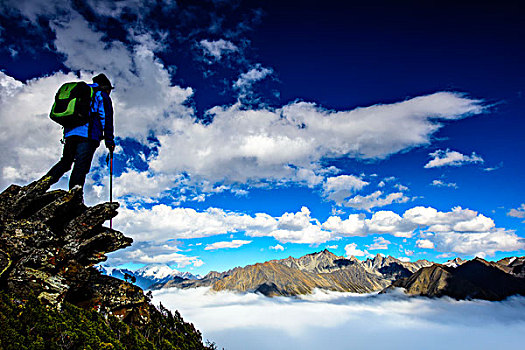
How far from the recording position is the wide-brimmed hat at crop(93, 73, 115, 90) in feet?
46.8

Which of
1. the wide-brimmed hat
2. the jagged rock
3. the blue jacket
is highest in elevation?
the wide-brimmed hat

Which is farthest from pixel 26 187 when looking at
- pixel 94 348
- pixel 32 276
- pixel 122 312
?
pixel 94 348

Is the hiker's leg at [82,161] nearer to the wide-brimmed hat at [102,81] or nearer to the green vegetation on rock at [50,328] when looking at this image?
the wide-brimmed hat at [102,81]

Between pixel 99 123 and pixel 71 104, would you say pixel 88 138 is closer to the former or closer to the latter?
pixel 99 123

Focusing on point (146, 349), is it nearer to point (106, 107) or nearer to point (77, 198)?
point (77, 198)

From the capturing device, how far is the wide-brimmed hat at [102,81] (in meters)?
14.3

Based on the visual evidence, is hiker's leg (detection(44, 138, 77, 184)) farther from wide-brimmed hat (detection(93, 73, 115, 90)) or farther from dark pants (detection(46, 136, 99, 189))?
wide-brimmed hat (detection(93, 73, 115, 90))

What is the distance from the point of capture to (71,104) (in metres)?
12.4

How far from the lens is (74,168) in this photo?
1365cm

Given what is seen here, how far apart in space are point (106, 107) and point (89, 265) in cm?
785

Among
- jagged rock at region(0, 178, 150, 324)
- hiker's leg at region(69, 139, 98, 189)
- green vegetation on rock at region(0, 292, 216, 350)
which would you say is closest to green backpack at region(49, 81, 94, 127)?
hiker's leg at region(69, 139, 98, 189)

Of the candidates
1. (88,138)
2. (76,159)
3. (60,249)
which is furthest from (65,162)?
(60,249)

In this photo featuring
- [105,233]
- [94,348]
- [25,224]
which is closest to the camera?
[94,348]

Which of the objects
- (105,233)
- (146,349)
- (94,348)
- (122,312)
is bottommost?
(146,349)
